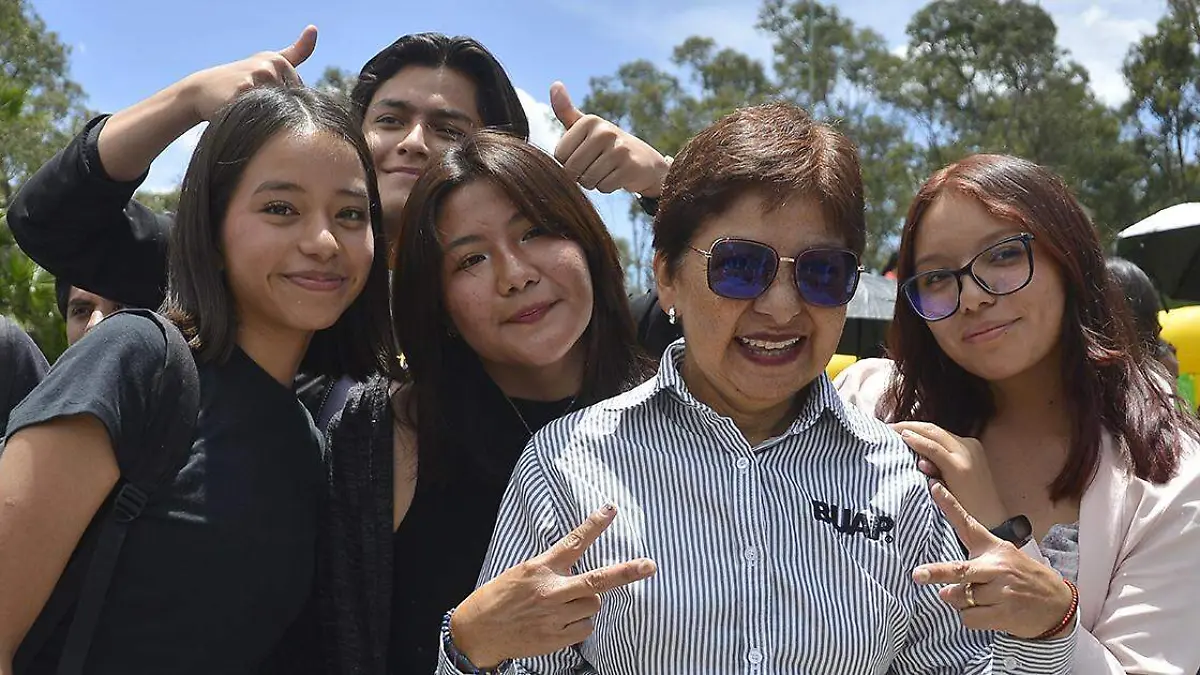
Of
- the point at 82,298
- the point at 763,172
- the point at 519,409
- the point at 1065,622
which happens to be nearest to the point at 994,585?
the point at 1065,622

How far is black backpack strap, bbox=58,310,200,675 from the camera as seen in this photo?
203cm

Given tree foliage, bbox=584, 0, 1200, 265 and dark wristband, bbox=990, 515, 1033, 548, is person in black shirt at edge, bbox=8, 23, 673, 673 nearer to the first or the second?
dark wristband, bbox=990, 515, 1033, 548

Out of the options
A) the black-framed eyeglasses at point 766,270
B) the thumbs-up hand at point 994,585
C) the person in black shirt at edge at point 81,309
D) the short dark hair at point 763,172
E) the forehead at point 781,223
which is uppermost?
the short dark hair at point 763,172

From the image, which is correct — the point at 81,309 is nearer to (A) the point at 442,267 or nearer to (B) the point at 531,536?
(A) the point at 442,267

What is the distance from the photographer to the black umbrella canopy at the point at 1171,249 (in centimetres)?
837

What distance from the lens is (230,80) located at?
2.79 metres

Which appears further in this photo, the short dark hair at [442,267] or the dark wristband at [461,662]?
the short dark hair at [442,267]

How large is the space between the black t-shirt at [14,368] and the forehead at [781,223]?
2236mm

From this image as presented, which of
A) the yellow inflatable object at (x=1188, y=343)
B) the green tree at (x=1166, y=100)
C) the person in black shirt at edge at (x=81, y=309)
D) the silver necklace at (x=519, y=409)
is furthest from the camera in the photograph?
the green tree at (x=1166, y=100)

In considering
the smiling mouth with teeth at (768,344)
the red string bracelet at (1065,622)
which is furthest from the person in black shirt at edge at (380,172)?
the red string bracelet at (1065,622)

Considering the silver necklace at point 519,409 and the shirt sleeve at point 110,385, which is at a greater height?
the shirt sleeve at point 110,385

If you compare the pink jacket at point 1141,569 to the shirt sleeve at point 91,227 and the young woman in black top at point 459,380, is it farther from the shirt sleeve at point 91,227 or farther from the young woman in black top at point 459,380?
the shirt sleeve at point 91,227

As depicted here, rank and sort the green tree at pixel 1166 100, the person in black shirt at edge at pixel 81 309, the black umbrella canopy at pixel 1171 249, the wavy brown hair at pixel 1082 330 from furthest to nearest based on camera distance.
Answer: the green tree at pixel 1166 100
the black umbrella canopy at pixel 1171 249
the person in black shirt at edge at pixel 81 309
the wavy brown hair at pixel 1082 330

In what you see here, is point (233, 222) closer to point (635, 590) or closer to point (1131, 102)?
point (635, 590)
